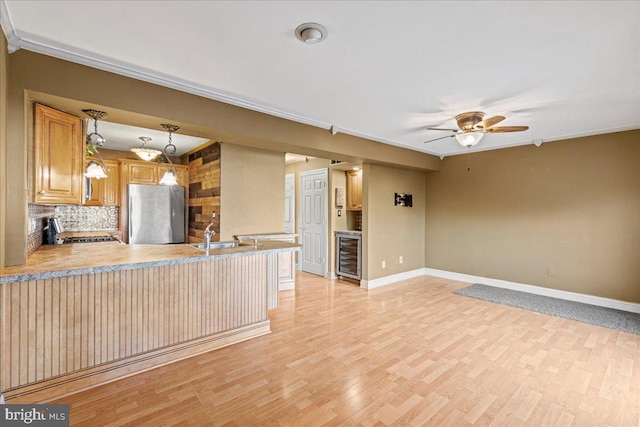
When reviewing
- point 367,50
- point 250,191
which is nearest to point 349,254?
point 250,191

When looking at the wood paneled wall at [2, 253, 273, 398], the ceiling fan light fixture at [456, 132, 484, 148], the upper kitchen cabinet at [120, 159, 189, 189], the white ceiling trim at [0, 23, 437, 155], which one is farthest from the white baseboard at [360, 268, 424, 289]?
the upper kitchen cabinet at [120, 159, 189, 189]

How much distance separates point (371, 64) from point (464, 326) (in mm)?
3135

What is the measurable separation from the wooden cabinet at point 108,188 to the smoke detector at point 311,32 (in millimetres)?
4632

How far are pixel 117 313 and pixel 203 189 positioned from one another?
107 inches

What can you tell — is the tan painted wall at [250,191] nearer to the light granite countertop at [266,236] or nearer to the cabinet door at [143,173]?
the light granite countertop at [266,236]

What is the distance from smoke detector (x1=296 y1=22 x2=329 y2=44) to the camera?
1.92m

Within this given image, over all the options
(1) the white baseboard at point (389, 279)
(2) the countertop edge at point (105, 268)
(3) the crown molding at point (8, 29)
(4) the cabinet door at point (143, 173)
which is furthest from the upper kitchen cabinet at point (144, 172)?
(1) the white baseboard at point (389, 279)

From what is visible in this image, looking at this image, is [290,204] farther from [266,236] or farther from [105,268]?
[105,268]

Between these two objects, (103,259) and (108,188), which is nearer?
(103,259)

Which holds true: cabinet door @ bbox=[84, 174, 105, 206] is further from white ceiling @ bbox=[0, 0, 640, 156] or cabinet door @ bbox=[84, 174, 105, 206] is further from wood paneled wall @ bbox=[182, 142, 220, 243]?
white ceiling @ bbox=[0, 0, 640, 156]

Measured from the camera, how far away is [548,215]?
15.8ft

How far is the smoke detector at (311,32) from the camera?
1918 mm

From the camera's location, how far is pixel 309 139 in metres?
3.85

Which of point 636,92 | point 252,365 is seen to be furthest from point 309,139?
point 636,92
